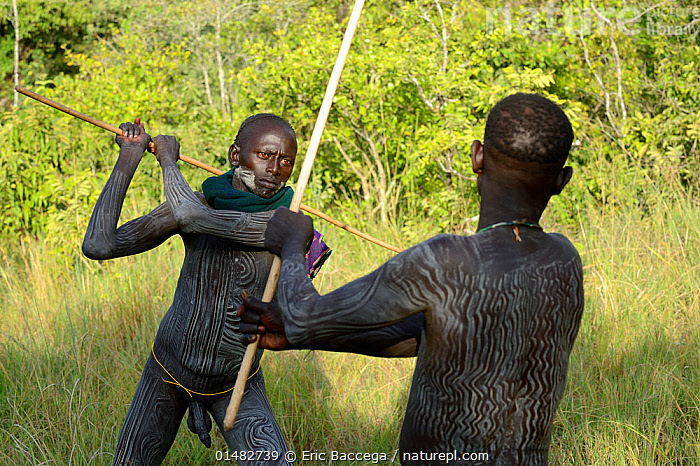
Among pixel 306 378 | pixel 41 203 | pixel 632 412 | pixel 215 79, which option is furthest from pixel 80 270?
pixel 215 79

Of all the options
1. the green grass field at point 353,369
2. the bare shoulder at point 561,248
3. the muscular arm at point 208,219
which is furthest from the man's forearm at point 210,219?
the green grass field at point 353,369

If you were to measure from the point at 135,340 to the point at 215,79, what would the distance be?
7.77 m

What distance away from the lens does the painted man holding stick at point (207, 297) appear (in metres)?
2.67

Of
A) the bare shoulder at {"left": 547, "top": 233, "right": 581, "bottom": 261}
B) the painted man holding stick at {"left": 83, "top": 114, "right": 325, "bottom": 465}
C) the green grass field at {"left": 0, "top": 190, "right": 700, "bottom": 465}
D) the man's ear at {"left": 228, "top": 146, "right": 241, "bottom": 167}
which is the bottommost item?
the green grass field at {"left": 0, "top": 190, "right": 700, "bottom": 465}

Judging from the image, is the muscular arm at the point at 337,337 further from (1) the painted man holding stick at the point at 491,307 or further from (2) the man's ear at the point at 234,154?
(2) the man's ear at the point at 234,154

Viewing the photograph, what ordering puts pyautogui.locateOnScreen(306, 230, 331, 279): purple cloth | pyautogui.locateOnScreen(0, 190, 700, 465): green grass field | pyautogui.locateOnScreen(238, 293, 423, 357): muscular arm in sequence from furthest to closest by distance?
pyautogui.locateOnScreen(0, 190, 700, 465): green grass field → pyautogui.locateOnScreen(306, 230, 331, 279): purple cloth → pyautogui.locateOnScreen(238, 293, 423, 357): muscular arm

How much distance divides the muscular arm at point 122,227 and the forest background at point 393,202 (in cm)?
153

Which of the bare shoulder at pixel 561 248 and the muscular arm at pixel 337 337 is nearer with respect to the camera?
the bare shoulder at pixel 561 248

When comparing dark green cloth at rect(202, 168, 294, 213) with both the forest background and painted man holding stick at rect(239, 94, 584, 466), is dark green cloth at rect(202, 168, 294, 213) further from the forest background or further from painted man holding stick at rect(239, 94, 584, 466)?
the forest background

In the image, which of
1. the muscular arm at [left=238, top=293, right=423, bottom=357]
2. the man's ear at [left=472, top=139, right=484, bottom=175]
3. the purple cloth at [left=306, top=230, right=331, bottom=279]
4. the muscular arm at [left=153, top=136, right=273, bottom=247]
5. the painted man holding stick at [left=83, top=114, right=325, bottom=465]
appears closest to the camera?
the man's ear at [left=472, top=139, right=484, bottom=175]

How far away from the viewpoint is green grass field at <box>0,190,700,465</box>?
388 cm

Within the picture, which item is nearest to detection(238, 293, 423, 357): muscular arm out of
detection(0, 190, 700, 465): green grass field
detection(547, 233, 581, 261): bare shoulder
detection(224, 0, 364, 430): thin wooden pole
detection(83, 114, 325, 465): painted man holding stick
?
detection(224, 0, 364, 430): thin wooden pole

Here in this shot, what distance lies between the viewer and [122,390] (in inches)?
170

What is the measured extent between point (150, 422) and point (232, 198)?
848 millimetres
